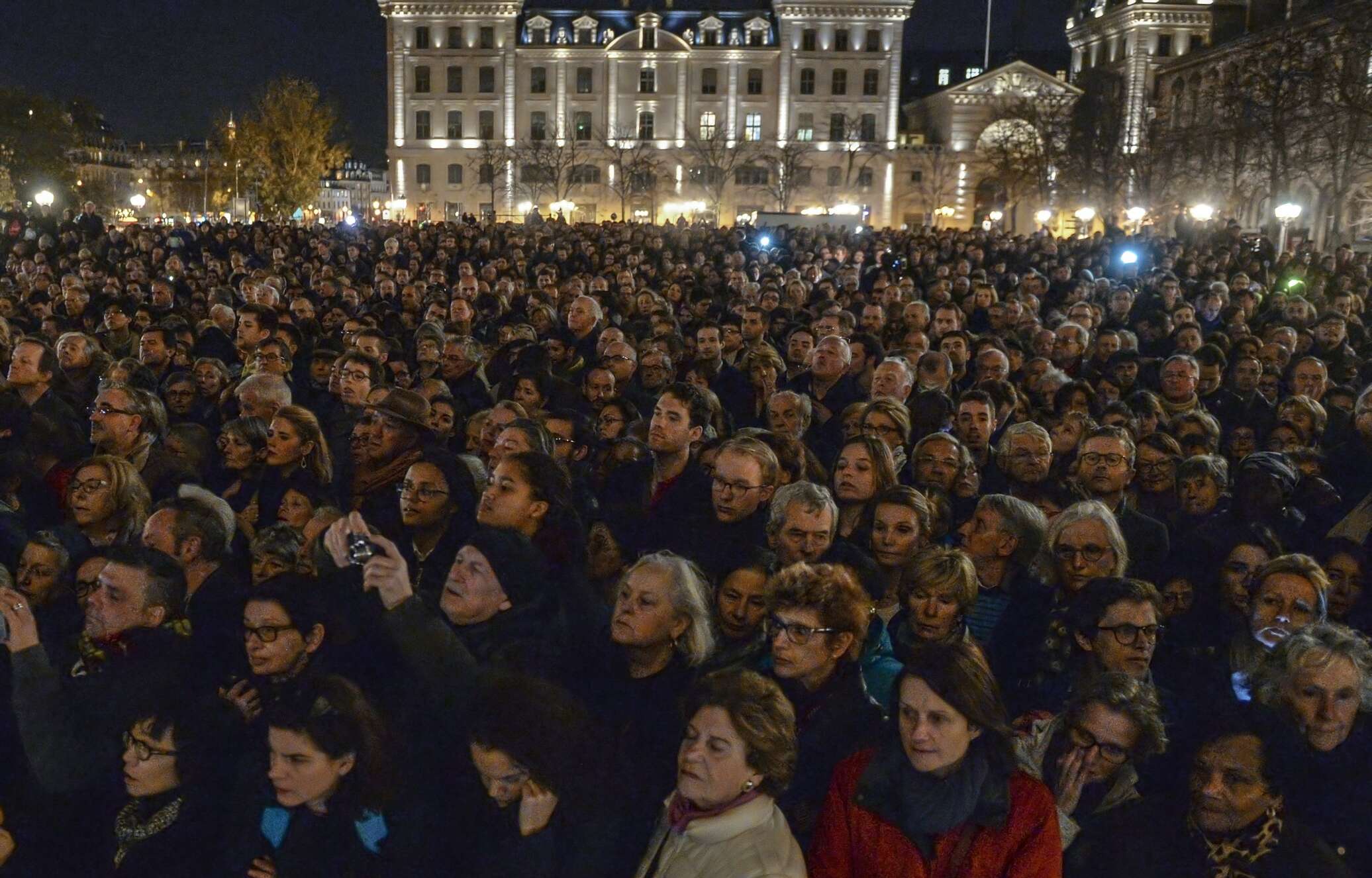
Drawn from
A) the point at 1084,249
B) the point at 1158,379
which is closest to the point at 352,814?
the point at 1158,379

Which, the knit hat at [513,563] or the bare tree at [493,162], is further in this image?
the bare tree at [493,162]

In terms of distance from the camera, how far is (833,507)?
4648 mm

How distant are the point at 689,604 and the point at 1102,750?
118cm

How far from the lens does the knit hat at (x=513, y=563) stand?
3834mm

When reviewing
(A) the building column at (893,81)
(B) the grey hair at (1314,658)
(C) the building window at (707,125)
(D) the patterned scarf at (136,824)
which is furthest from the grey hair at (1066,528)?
(A) the building column at (893,81)

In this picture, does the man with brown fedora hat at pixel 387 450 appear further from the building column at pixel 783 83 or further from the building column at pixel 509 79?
the building column at pixel 783 83

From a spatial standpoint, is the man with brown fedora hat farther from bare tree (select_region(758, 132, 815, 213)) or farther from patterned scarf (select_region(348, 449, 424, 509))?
bare tree (select_region(758, 132, 815, 213))

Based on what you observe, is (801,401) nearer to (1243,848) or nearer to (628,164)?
(1243,848)

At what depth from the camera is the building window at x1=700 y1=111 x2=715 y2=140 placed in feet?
231

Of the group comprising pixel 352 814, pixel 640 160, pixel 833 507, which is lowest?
pixel 352 814

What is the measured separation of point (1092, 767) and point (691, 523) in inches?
88.8

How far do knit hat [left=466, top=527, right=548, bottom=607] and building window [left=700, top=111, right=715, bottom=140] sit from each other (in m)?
67.7

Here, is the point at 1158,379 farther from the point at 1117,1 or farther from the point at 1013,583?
the point at 1117,1

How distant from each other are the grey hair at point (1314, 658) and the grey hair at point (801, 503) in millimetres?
1515
